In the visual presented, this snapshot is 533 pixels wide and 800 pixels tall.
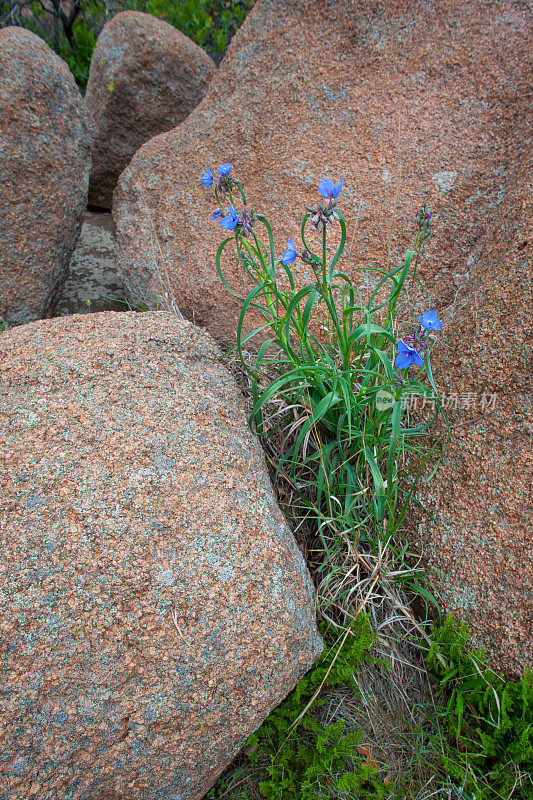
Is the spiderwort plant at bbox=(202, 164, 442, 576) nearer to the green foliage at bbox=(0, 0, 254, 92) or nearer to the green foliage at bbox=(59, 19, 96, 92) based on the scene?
the green foliage at bbox=(0, 0, 254, 92)

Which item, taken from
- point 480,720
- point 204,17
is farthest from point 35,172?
point 204,17

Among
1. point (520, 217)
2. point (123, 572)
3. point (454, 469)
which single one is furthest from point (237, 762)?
point (520, 217)

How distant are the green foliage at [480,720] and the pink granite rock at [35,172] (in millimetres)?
2292

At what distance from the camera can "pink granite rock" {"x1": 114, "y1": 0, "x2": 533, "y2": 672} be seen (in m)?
1.70

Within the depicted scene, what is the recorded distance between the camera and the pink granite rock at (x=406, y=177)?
5.57ft

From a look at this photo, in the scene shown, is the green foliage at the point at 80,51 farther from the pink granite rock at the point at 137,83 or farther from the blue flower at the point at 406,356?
the blue flower at the point at 406,356

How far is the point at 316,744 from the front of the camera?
4.66 feet

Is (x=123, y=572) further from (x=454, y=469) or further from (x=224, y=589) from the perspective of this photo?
(x=454, y=469)

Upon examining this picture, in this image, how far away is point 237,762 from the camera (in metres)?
1.51

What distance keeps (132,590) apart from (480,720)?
102 cm

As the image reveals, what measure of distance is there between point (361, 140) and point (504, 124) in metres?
0.58

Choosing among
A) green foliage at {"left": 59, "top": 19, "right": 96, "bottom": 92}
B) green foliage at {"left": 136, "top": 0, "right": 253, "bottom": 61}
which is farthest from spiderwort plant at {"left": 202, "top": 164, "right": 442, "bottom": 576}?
green foliage at {"left": 59, "top": 19, "right": 96, "bottom": 92}

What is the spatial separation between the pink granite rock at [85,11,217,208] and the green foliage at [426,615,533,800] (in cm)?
365

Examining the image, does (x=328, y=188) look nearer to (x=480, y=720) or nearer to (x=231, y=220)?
(x=231, y=220)
